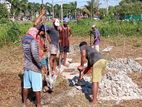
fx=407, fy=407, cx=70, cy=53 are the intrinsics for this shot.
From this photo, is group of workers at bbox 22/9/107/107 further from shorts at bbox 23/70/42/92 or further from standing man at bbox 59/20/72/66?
standing man at bbox 59/20/72/66

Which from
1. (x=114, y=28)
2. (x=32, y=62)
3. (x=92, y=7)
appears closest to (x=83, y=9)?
(x=92, y=7)

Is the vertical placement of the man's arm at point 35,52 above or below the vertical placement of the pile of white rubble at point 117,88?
above

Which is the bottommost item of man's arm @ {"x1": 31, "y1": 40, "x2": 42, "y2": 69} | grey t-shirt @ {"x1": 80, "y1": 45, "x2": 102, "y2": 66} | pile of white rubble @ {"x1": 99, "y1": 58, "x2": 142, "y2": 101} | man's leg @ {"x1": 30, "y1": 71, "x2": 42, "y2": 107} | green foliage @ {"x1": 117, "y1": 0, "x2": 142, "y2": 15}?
pile of white rubble @ {"x1": 99, "y1": 58, "x2": 142, "y2": 101}

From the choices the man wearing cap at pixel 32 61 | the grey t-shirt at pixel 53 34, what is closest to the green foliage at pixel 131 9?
the grey t-shirt at pixel 53 34

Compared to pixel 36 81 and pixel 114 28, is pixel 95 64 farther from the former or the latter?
pixel 114 28

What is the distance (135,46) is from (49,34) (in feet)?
32.0

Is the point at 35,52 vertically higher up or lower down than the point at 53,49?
higher up

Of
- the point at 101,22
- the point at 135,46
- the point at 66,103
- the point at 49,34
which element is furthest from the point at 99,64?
the point at 101,22

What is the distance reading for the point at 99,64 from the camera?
855 cm

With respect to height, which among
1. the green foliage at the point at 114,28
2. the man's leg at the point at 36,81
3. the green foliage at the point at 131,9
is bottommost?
the green foliage at the point at 114,28

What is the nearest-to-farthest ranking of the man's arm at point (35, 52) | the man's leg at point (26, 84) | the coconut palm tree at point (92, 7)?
the man's arm at point (35, 52)
the man's leg at point (26, 84)
the coconut palm tree at point (92, 7)

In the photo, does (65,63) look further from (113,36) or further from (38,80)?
(113,36)

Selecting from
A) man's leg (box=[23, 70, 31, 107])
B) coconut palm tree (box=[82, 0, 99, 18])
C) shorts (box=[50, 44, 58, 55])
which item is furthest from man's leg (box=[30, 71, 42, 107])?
coconut palm tree (box=[82, 0, 99, 18])

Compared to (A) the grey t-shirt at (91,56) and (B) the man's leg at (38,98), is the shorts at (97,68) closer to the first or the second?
(A) the grey t-shirt at (91,56)
